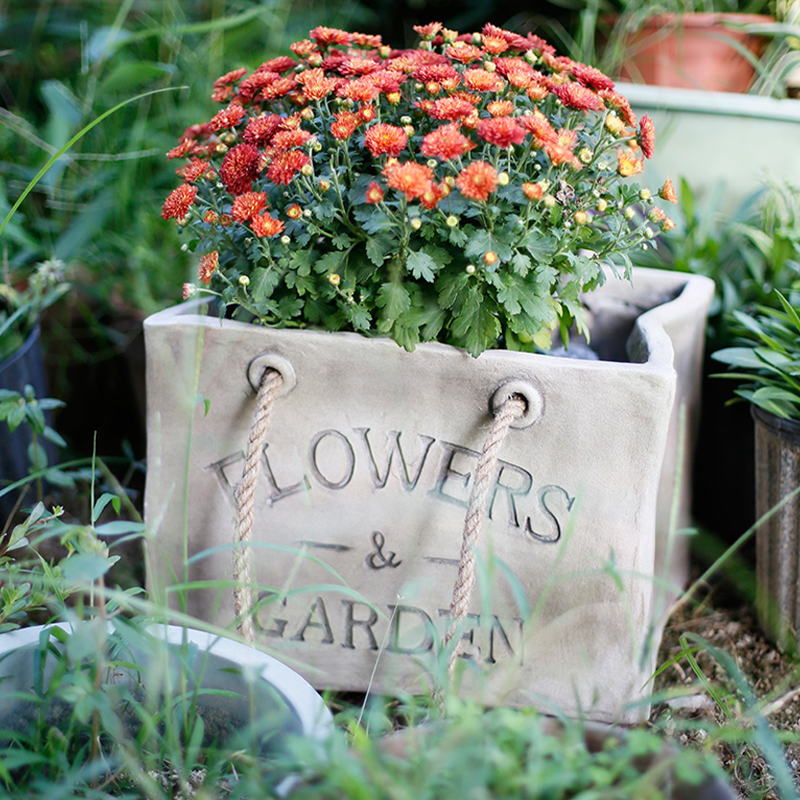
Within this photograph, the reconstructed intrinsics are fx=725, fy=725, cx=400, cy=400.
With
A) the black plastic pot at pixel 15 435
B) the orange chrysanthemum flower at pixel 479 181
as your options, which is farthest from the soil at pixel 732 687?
the black plastic pot at pixel 15 435

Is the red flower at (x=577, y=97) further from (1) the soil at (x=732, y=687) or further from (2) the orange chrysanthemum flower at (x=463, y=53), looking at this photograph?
(1) the soil at (x=732, y=687)

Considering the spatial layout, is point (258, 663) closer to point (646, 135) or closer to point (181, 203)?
point (181, 203)

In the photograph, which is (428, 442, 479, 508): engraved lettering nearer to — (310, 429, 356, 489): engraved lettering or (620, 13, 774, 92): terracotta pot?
(310, 429, 356, 489): engraved lettering

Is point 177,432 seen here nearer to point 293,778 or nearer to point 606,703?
point 293,778

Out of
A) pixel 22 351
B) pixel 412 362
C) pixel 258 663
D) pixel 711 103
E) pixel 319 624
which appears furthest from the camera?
pixel 711 103

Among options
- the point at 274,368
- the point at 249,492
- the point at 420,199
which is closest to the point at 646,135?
the point at 420,199

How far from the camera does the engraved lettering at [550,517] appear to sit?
2.93 feet

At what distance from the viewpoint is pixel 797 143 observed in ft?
4.87

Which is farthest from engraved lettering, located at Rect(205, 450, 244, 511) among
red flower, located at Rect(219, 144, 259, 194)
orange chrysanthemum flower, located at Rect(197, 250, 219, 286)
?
red flower, located at Rect(219, 144, 259, 194)

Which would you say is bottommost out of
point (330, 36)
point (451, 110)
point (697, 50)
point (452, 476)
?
point (452, 476)

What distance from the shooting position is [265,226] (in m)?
0.79

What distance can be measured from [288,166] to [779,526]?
84 centimetres

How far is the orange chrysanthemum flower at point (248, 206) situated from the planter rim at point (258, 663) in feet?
1.46

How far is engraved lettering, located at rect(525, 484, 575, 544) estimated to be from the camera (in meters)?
0.89
